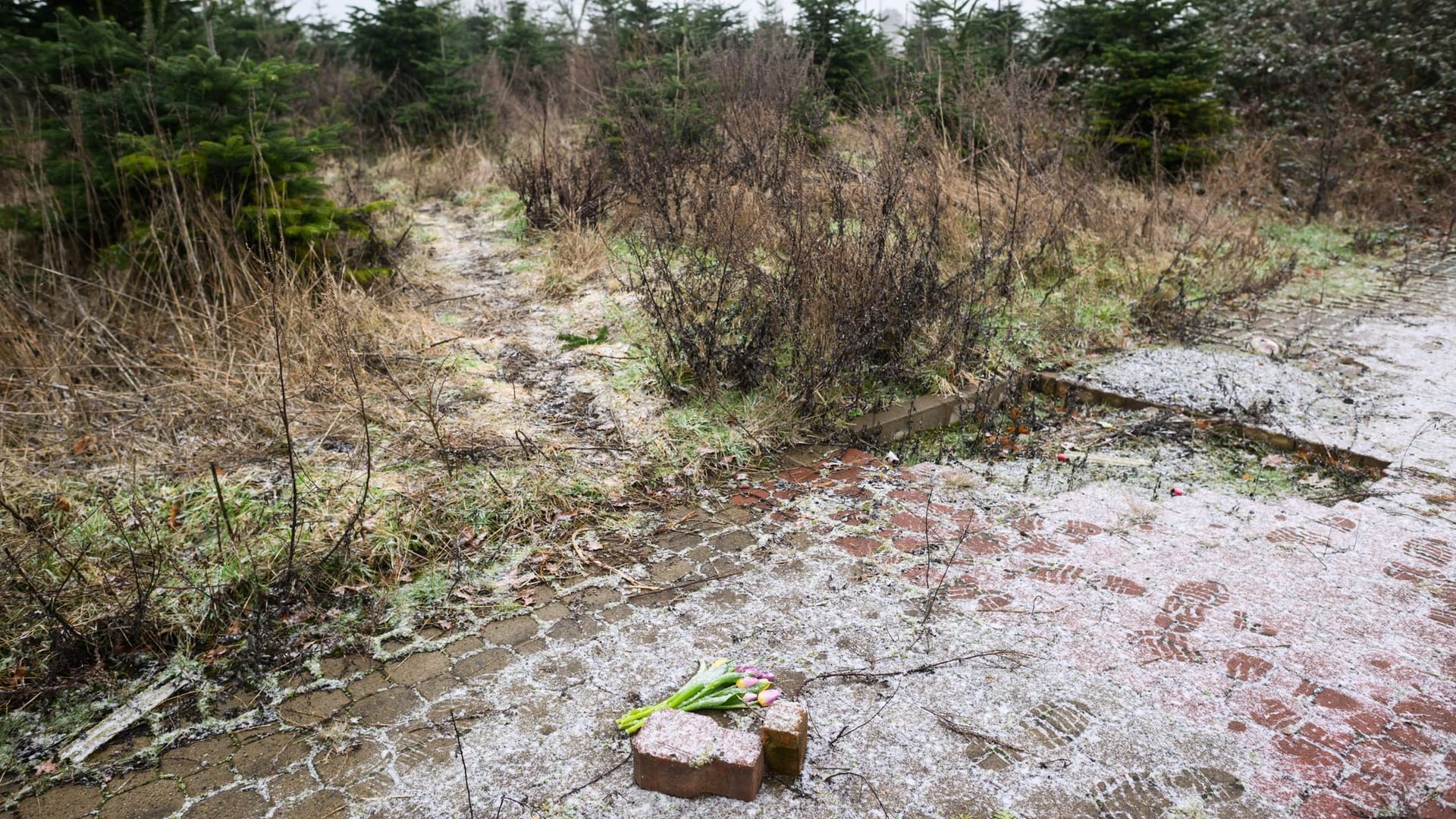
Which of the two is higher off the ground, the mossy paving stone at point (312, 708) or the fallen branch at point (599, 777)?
the fallen branch at point (599, 777)

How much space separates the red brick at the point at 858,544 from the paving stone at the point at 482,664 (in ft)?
4.39

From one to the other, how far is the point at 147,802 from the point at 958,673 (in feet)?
7.39

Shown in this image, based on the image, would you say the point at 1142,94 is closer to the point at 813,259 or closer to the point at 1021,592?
the point at 813,259

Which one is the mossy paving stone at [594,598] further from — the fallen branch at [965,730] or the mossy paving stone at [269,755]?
the fallen branch at [965,730]

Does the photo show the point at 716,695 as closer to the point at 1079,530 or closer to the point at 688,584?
the point at 688,584

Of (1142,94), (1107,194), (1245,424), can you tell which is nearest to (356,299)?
(1245,424)

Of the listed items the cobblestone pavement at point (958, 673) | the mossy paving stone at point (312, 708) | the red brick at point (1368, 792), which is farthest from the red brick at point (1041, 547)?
the mossy paving stone at point (312, 708)

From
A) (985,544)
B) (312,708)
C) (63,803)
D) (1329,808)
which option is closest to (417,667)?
(312,708)

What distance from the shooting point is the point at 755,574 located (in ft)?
10.4

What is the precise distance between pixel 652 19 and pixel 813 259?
896 centimetres

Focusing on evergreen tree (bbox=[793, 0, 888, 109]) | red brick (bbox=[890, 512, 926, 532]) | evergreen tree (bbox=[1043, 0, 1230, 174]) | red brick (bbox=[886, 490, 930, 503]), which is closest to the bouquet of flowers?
red brick (bbox=[890, 512, 926, 532])

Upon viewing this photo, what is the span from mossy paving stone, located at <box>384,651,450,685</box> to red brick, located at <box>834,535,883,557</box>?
1519 millimetres

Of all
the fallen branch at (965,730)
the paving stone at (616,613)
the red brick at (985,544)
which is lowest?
the paving stone at (616,613)

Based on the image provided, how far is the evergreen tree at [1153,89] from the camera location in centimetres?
852
